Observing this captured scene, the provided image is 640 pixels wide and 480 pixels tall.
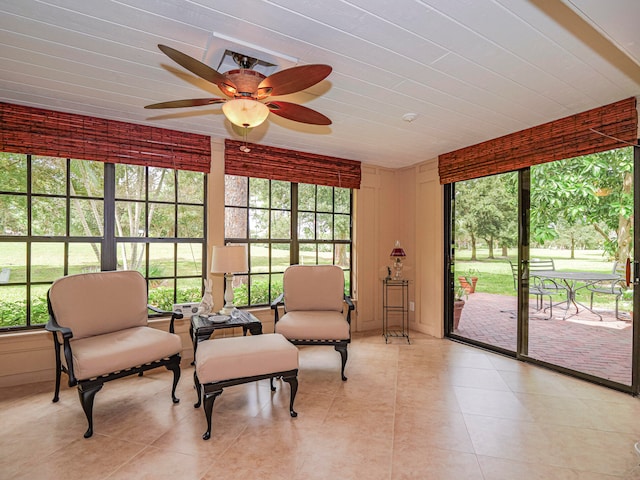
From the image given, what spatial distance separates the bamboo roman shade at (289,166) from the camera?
3814 mm

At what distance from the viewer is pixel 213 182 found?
3750mm

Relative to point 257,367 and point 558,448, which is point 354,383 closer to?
point 257,367

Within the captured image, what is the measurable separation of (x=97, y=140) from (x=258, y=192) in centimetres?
166

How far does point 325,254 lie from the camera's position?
464 centimetres

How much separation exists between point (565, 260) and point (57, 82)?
5.02 meters

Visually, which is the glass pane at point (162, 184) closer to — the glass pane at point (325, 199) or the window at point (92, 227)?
the window at point (92, 227)

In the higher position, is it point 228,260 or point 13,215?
point 13,215

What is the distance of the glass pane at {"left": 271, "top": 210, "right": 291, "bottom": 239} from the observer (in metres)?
4.21

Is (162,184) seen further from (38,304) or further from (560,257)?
(560,257)

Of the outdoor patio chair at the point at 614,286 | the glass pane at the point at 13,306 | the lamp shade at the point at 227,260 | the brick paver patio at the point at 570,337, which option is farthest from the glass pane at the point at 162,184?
the outdoor patio chair at the point at 614,286

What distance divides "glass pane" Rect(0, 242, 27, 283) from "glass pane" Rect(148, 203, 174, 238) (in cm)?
102

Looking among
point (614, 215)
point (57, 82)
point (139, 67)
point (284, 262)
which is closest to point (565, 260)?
point (614, 215)

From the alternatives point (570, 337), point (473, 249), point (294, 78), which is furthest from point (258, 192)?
point (570, 337)

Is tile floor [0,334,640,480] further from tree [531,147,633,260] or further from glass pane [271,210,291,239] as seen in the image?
glass pane [271,210,291,239]
